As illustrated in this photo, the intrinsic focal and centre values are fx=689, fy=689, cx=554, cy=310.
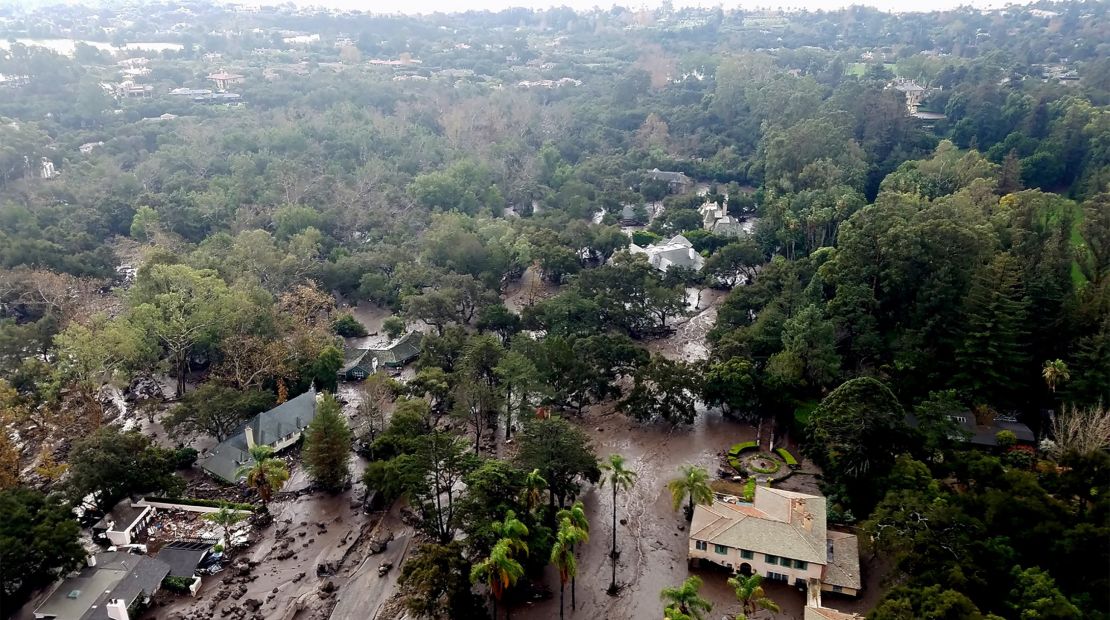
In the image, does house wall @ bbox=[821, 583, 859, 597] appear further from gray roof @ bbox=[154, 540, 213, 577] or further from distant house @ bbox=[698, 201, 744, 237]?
distant house @ bbox=[698, 201, 744, 237]

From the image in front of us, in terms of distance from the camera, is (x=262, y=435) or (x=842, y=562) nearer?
(x=842, y=562)

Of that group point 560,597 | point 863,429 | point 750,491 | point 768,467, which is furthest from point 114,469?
point 863,429

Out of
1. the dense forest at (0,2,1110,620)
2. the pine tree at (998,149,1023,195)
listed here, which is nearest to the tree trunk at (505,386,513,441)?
the dense forest at (0,2,1110,620)

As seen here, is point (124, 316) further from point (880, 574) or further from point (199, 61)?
point (199, 61)

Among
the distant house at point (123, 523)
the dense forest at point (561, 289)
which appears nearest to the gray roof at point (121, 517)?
the distant house at point (123, 523)

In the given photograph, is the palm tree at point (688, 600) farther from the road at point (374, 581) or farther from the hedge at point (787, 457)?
the hedge at point (787, 457)

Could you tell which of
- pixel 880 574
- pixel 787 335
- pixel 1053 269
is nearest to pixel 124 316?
pixel 787 335

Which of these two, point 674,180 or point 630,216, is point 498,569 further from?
point 674,180
